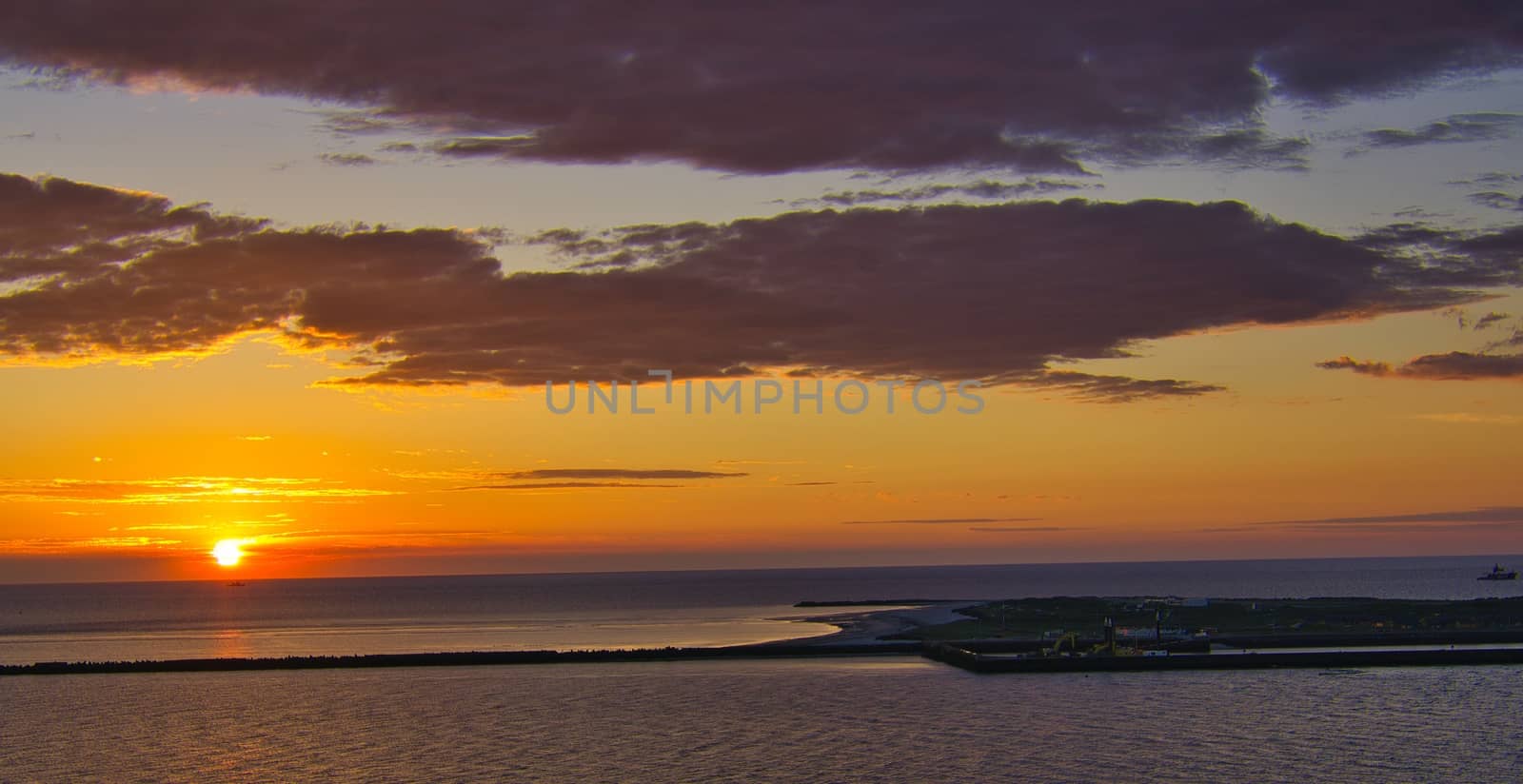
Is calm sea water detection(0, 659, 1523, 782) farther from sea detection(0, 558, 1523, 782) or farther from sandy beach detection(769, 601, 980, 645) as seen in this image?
sandy beach detection(769, 601, 980, 645)

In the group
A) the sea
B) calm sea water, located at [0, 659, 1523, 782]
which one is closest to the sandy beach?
the sea

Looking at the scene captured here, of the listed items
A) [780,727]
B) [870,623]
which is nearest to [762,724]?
[780,727]

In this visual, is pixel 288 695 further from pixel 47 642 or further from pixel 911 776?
pixel 47 642

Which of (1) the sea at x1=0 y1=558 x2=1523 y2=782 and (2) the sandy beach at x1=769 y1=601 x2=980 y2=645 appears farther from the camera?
(2) the sandy beach at x1=769 y1=601 x2=980 y2=645

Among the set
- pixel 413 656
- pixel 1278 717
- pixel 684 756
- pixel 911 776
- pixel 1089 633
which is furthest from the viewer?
pixel 1089 633

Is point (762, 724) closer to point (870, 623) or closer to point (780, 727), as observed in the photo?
point (780, 727)

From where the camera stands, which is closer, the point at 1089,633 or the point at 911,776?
the point at 911,776

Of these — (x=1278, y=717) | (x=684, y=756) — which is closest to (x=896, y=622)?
(x=1278, y=717)

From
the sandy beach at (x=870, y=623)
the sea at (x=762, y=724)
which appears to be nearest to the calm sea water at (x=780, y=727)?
the sea at (x=762, y=724)

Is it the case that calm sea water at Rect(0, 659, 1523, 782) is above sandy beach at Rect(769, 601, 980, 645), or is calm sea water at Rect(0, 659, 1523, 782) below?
below
